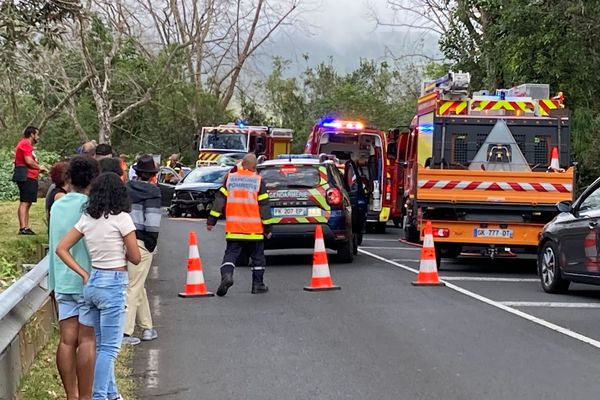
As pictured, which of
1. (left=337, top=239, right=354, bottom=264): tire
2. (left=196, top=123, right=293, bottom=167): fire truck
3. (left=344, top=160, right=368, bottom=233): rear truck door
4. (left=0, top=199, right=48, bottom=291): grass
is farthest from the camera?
(left=196, top=123, right=293, bottom=167): fire truck

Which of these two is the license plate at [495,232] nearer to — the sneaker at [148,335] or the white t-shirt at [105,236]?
the sneaker at [148,335]

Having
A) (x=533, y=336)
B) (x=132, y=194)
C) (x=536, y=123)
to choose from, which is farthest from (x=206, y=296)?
(x=536, y=123)

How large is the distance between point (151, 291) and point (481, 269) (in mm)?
5811

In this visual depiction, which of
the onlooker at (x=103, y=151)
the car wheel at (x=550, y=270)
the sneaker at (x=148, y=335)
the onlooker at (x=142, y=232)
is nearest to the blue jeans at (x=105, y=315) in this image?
the onlooker at (x=142, y=232)

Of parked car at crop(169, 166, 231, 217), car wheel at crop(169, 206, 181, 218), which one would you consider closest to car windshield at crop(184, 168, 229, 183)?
parked car at crop(169, 166, 231, 217)

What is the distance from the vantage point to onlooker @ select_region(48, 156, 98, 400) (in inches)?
249

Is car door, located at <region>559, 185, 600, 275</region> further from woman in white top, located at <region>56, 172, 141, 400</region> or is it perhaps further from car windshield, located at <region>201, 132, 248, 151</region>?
car windshield, located at <region>201, 132, 248, 151</region>

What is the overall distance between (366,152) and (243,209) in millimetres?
12507

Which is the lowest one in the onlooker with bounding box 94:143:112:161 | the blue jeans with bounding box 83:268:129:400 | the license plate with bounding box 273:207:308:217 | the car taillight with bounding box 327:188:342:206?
the blue jeans with bounding box 83:268:129:400

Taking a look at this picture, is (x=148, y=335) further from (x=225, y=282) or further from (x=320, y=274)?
(x=320, y=274)

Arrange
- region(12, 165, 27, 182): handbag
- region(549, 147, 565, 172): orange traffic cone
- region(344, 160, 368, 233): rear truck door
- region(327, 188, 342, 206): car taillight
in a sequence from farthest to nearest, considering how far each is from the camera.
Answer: region(344, 160, 368, 233): rear truck door < region(549, 147, 565, 172): orange traffic cone < region(327, 188, 342, 206): car taillight < region(12, 165, 27, 182): handbag

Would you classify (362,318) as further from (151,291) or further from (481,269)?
(481,269)

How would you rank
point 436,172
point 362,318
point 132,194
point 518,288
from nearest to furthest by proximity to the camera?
1. point 132,194
2. point 362,318
3. point 518,288
4. point 436,172

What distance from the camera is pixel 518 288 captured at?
13328 millimetres
